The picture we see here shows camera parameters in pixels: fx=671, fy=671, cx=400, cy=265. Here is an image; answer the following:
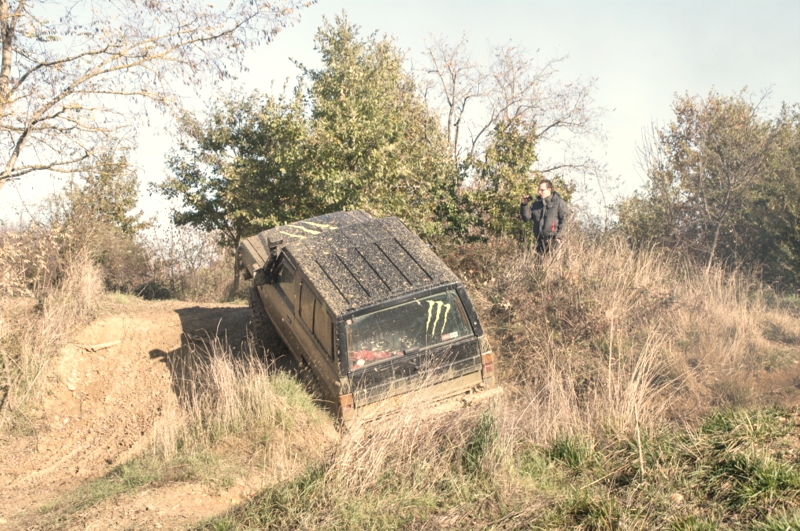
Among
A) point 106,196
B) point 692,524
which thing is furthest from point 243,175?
point 692,524

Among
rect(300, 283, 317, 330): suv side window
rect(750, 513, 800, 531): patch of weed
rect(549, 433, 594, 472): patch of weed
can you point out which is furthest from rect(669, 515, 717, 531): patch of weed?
rect(300, 283, 317, 330): suv side window

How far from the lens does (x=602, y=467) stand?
5230 mm

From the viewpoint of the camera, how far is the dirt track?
5.28 metres

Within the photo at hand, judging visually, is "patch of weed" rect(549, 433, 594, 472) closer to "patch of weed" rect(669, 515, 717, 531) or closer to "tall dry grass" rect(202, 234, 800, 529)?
"tall dry grass" rect(202, 234, 800, 529)

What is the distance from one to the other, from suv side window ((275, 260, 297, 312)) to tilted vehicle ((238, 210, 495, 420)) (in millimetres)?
71

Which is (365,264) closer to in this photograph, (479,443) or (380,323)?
(380,323)

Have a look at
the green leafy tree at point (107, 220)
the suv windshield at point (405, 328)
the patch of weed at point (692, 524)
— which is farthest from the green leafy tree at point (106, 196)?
the patch of weed at point (692, 524)

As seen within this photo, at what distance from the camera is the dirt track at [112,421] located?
5277mm

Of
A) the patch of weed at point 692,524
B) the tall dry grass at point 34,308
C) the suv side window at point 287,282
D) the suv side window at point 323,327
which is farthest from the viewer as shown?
the tall dry grass at point 34,308

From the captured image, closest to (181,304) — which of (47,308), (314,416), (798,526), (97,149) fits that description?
(47,308)

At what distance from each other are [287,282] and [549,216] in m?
4.12

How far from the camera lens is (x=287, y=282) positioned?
26.7ft

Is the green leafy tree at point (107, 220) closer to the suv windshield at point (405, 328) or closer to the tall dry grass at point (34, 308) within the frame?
the tall dry grass at point (34, 308)

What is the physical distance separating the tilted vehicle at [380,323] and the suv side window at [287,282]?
0.23 feet
